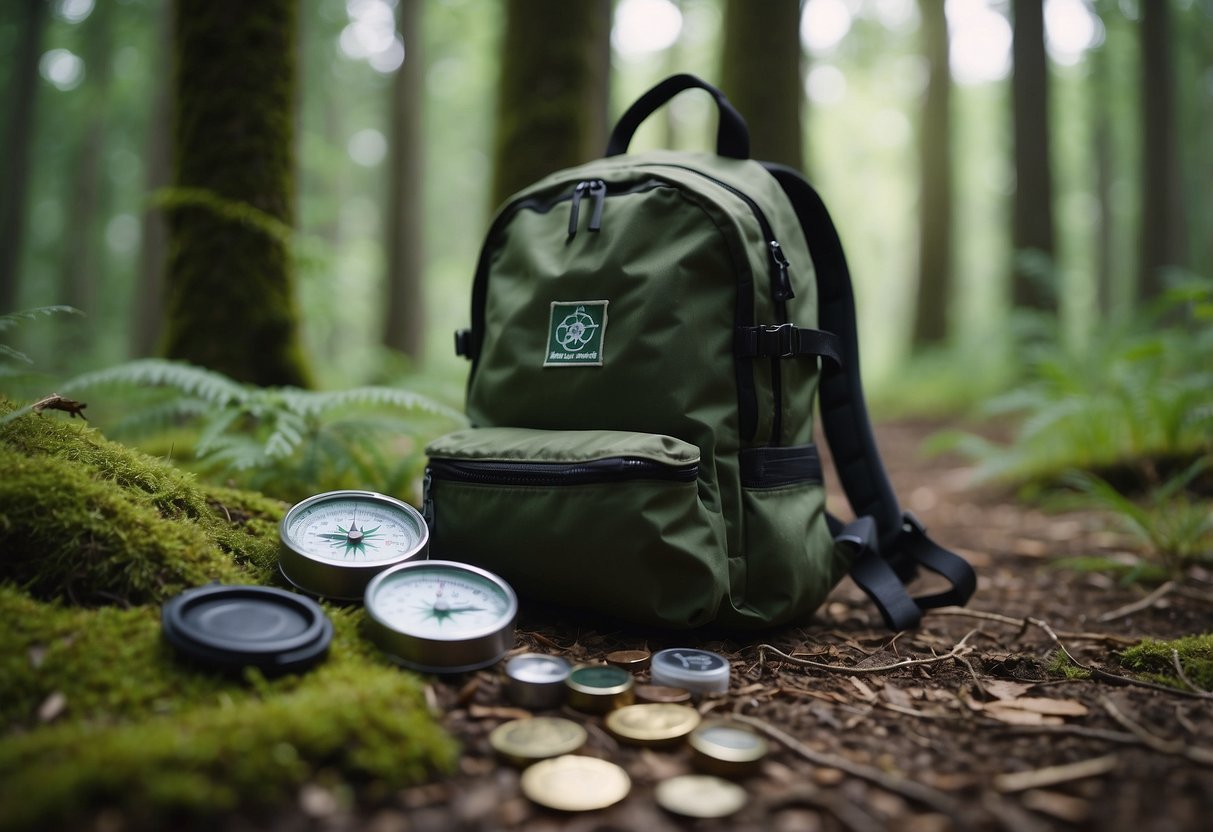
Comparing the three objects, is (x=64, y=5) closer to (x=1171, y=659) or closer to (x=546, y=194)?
(x=546, y=194)

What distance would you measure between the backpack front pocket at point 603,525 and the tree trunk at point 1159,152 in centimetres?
1042

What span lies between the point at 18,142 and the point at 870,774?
59.7 feet

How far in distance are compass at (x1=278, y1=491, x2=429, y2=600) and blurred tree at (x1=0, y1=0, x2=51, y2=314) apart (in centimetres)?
1539

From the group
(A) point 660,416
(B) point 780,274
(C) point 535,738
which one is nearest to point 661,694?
(C) point 535,738

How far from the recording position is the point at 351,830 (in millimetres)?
1142

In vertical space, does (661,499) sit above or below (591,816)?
above

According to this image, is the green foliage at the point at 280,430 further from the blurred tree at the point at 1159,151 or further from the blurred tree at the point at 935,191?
the blurred tree at the point at 935,191

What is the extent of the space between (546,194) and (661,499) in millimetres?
1280

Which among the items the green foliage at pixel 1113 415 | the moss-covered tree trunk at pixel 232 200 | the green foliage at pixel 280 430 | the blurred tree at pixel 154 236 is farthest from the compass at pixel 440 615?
the blurred tree at pixel 154 236

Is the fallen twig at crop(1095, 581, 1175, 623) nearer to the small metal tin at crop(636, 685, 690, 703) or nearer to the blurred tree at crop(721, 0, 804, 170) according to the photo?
the small metal tin at crop(636, 685, 690, 703)

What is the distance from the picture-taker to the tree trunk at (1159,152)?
31.9 ft

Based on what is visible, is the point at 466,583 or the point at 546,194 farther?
the point at 546,194

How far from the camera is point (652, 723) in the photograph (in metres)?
1.55

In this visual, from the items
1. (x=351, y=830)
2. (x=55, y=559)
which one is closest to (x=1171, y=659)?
(x=351, y=830)
